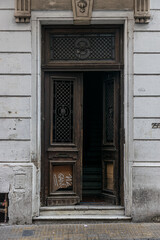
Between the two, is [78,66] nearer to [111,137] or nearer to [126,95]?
[126,95]

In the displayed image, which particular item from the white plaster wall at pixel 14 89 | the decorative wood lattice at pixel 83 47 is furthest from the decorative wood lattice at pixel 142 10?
A: the white plaster wall at pixel 14 89

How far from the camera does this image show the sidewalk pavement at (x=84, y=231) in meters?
6.38

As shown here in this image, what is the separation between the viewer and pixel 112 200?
25.9 feet

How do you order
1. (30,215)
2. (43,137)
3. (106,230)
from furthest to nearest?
(43,137) → (30,215) → (106,230)

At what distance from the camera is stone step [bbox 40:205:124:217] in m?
7.41

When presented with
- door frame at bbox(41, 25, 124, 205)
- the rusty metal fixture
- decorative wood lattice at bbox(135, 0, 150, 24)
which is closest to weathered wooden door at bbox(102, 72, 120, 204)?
door frame at bbox(41, 25, 124, 205)

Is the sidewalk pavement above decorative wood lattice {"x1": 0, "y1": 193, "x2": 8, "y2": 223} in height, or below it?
below

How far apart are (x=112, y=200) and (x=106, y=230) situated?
1.27 m

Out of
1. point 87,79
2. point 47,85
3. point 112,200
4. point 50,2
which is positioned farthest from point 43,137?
point 87,79

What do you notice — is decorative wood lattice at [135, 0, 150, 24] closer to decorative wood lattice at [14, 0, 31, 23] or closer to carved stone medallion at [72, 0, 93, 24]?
carved stone medallion at [72, 0, 93, 24]

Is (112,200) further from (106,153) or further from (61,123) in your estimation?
(61,123)

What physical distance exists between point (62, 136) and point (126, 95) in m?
1.87

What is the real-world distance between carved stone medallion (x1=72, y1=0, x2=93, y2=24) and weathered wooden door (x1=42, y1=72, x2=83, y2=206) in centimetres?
135

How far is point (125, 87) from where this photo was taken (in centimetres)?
748
